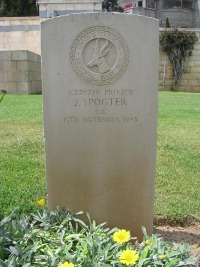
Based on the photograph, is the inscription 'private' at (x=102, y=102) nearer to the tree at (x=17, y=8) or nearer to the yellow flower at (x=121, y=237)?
the yellow flower at (x=121, y=237)

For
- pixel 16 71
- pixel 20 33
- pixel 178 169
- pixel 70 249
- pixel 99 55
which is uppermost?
pixel 20 33

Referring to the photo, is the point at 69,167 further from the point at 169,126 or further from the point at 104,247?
the point at 169,126

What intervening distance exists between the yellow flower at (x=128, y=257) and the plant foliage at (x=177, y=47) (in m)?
15.2

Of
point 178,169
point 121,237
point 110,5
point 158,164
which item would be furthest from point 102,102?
point 110,5

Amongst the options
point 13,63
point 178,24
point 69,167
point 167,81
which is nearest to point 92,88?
point 69,167

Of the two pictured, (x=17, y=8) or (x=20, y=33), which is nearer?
(x=20, y=33)

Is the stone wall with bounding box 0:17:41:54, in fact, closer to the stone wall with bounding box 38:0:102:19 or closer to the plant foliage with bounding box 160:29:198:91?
the stone wall with bounding box 38:0:102:19

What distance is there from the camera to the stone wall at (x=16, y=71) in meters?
12.2

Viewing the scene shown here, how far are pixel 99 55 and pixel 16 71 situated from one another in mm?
10182

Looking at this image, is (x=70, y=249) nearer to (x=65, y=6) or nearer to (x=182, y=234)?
(x=182, y=234)

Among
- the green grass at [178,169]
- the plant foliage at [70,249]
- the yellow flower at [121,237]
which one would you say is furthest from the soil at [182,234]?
the yellow flower at [121,237]

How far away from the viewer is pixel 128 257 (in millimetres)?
1892

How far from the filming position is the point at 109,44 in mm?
2537

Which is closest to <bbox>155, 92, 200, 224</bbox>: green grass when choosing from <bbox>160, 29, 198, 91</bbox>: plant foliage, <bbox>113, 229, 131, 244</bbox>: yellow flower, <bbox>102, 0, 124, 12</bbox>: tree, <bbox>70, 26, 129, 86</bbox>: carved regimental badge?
<bbox>113, 229, 131, 244</bbox>: yellow flower
